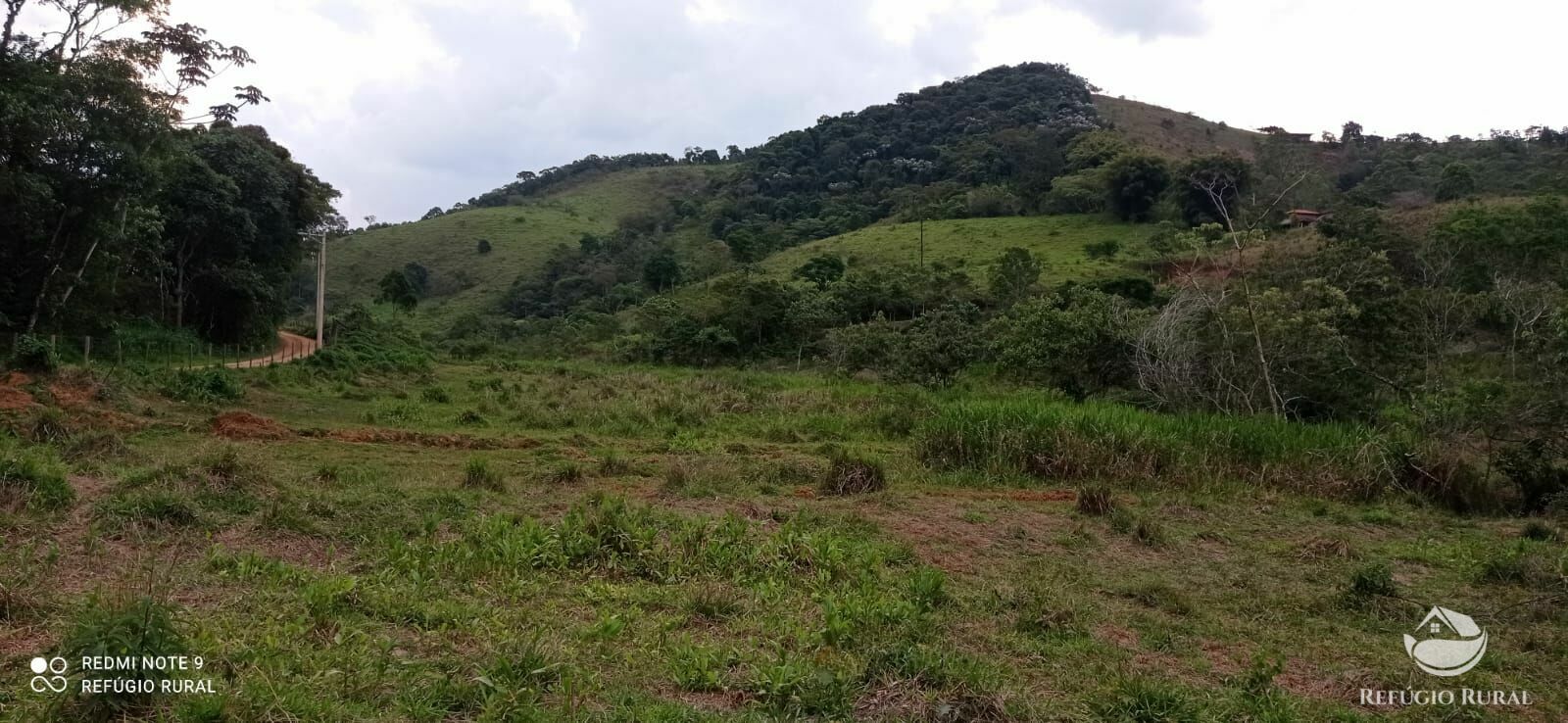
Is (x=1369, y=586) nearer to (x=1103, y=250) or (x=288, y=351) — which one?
(x=288, y=351)

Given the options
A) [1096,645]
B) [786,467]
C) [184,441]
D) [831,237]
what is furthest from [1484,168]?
[184,441]

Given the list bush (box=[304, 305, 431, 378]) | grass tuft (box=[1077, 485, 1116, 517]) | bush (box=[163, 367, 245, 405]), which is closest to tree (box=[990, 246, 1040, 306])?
bush (box=[304, 305, 431, 378])

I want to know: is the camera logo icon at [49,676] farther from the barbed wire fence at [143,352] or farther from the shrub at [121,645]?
the barbed wire fence at [143,352]

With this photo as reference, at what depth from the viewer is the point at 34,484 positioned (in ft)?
25.4

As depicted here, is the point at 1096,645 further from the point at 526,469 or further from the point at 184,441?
the point at 184,441

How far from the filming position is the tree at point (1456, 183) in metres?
46.5

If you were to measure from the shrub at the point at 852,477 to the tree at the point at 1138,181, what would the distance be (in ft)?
145

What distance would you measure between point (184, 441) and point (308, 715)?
1157 centimetres

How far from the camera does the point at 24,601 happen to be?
17.2 feet

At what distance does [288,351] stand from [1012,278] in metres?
30.3

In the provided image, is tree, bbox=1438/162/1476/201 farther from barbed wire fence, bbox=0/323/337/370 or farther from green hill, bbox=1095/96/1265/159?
barbed wire fence, bbox=0/323/337/370

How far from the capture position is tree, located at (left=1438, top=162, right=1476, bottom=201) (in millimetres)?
46531

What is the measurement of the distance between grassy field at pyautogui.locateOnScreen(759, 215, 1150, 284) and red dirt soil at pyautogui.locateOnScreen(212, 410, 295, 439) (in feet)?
108

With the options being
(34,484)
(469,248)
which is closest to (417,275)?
(469,248)
